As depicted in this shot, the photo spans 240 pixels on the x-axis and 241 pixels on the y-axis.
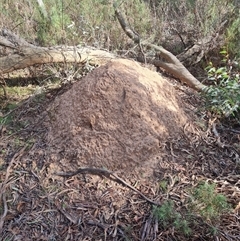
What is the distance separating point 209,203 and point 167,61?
7.60ft

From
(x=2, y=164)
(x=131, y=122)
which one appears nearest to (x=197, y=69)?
(x=131, y=122)

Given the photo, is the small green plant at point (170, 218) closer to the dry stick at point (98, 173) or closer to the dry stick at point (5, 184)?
the dry stick at point (98, 173)

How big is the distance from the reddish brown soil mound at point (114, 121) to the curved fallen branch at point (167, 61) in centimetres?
88

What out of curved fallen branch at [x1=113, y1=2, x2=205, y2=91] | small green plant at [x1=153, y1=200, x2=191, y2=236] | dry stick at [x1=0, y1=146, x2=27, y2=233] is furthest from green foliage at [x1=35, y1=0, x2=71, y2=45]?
small green plant at [x1=153, y1=200, x2=191, y2=236]

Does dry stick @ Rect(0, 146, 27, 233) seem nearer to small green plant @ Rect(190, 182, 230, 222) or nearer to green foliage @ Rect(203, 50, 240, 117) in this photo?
small green plant @ Rect(190, 182, 230, 222)

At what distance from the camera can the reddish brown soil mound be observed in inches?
94.4

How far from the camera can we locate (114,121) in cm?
251

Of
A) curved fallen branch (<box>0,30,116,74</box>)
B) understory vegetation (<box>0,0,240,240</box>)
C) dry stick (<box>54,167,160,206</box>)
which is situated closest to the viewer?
dry stick (<box>54,167,160,206</box>)

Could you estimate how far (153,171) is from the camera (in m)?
2.35

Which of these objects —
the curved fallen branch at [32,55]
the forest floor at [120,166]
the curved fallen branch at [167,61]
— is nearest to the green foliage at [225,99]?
the forest floor at [120,166]

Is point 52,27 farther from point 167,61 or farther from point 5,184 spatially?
point 5,184

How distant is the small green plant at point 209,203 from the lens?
2002 millimetres

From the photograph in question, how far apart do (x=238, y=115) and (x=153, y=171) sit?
1146 millimetres

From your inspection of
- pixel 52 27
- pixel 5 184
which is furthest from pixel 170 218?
pixel 52 27
